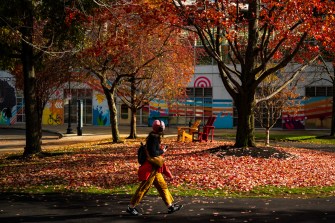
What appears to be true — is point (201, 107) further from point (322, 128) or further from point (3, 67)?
point (3, 67)

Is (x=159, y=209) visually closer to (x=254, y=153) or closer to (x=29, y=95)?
(x=254, y=153)

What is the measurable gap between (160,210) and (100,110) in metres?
41.9

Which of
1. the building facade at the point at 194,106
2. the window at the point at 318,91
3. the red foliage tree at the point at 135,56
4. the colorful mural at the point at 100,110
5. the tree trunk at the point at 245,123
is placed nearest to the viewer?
the tree trunk at the point at 245,123

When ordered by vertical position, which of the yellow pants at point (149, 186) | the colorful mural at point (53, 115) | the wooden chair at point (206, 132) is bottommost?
the yellow pants at point (149, 186)

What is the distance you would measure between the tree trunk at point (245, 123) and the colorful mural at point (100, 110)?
33555mm

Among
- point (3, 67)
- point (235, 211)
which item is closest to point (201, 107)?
point (3, 67)

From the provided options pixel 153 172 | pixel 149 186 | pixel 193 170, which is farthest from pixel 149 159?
pixel 193 170

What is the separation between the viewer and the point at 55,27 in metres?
17.5

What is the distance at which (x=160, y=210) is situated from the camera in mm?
8414

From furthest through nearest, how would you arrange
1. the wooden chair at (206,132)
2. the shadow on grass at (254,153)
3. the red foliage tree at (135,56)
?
the wooden chair at (206,132)
the red foliage tree at (135,56)
the shadow on grass at (254,153)

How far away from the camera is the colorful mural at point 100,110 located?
49.5 meters

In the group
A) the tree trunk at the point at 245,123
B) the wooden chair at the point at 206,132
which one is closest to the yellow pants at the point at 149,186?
the tree trunk at the point at 245,123

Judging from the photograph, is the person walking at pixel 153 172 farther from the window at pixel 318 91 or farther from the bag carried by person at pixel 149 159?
the window at pixel 318 91

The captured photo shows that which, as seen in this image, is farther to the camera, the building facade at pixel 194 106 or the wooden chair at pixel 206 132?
the building facade at pixel 194 106
